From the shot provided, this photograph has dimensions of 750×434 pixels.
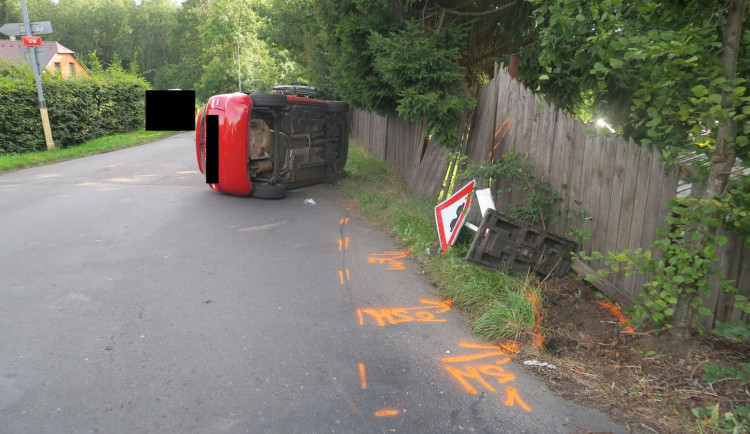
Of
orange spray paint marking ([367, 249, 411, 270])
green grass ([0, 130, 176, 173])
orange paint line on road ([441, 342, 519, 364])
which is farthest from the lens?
green grass ([0, 130, 176, 173])

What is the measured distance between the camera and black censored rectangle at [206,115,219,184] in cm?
875

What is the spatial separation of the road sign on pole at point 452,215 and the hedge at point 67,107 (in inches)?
568

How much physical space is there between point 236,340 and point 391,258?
2.58m

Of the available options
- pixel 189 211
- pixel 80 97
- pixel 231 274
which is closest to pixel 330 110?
pixel 189 211

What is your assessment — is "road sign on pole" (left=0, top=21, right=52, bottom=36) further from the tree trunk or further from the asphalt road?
the tree trunk

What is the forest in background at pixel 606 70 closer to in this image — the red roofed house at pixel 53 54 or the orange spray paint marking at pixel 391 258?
the orange spray paint marking at pixel 391 258

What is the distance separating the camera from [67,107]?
58.3ft

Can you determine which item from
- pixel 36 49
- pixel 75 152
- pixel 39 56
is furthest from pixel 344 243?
pixel 36 49

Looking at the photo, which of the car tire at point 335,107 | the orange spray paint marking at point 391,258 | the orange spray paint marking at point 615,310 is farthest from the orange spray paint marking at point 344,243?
the car tire at point 335,107

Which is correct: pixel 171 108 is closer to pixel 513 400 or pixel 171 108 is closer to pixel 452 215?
pixel 452 215

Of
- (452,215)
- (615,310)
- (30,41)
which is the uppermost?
(30,41)

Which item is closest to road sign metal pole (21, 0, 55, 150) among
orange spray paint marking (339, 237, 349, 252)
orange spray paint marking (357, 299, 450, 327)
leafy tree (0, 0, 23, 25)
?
orange spray paint marking (339, 237, 349, 252)

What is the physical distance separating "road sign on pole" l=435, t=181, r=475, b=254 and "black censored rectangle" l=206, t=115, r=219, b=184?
14.7 feet

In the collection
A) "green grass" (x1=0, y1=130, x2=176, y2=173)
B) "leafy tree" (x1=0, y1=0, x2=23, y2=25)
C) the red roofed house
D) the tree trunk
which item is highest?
"leafy tree" (x1=0, y1=0, x2=23, y2=25)
